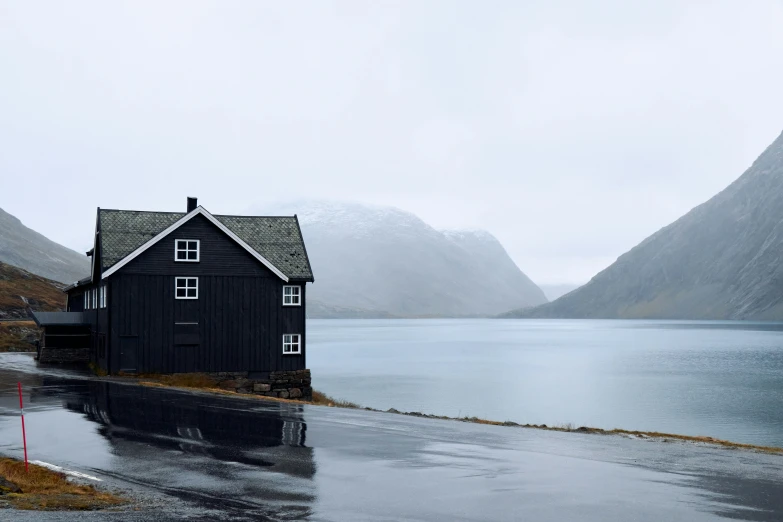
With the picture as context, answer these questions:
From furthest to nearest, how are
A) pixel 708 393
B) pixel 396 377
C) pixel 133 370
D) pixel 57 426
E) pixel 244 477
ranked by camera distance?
pixel 396 377
pixel 708 393
pixel 133 370
pixel 57 426
pixel 244 477

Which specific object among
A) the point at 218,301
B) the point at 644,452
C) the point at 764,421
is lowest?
the point at 764,421

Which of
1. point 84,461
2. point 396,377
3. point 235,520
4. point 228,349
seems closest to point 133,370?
point 228,349

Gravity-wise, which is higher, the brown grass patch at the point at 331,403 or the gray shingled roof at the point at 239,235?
the gray shingled roof at the point at 239,235

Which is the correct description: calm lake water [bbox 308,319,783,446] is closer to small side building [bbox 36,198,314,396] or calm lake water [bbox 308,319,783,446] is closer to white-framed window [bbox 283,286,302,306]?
white-framed window [bbox 283,286,302,306]

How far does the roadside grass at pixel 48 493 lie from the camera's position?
44.9 feet

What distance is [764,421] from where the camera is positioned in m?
53.7

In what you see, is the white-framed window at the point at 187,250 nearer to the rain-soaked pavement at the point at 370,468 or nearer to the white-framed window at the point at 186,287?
the white-framed window at the point at 186,287

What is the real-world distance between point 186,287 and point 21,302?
191 ft

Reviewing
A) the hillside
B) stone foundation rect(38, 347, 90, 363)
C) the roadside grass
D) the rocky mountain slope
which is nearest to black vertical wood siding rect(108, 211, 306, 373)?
stone foundation rect(38, 347, 90, 363)

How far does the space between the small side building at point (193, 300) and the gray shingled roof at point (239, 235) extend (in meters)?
0.07

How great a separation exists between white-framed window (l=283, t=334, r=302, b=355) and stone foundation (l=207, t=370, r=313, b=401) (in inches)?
53.1

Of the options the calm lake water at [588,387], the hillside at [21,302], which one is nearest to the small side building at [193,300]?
the calm lake water at [588,387]

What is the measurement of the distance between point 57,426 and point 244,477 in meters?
10.8

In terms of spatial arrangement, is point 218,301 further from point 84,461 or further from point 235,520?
point 235,520
